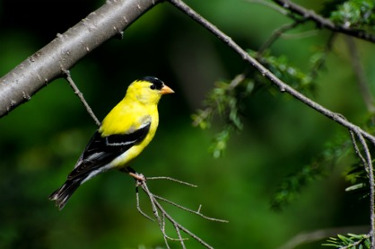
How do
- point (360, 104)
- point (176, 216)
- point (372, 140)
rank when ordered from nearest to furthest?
1. point (372, 140)
2. point (176, 216)
3. point (360, 104)

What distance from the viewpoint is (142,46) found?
5.42m

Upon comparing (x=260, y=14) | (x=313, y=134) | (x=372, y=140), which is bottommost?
(x=313, y=134)

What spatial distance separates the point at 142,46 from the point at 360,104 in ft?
5.99

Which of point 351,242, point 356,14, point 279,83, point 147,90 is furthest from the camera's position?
point 147,90

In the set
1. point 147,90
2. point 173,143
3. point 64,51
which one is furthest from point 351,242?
point 173,143

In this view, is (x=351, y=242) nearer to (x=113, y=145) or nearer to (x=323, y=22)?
(x=323, y=22)

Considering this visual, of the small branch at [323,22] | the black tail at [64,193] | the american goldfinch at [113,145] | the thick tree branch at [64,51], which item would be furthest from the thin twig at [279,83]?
the black tail at [64,193]

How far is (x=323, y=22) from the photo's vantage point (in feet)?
9.52

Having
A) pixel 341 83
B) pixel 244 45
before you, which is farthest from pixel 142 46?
pixel 341 83

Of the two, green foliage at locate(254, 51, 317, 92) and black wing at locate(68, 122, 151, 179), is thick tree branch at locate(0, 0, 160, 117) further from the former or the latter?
black wing at locate(68, 122, 151, 179)

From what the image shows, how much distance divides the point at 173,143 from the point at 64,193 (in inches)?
64.4

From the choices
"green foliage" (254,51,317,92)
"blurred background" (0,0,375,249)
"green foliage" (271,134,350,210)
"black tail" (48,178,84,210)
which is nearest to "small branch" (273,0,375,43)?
"green foliage" (254,51,317,92)

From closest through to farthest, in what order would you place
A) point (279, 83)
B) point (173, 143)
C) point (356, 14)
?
point (279, 83) → point (356, 14) → point (173, 143)

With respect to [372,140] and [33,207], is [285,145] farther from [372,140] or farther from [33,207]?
[372,140]
